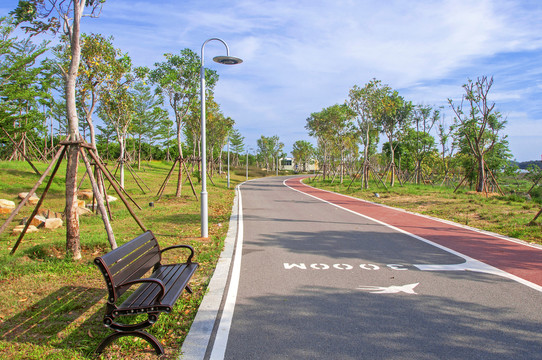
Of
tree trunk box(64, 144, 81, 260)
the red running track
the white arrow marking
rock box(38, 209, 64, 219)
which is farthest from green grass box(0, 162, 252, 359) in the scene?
the red running track

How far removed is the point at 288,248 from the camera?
25.8 ft

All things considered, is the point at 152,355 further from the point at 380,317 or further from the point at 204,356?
the point at 380,317

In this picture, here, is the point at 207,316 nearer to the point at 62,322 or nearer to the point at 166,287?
the point at 166,287

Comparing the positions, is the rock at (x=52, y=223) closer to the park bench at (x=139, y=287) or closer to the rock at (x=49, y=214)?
the rock at (x=49, y=214)

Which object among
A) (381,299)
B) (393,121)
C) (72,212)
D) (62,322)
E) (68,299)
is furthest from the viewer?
(393,121)

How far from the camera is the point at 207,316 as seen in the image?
4.23 metres

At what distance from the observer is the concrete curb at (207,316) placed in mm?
3426

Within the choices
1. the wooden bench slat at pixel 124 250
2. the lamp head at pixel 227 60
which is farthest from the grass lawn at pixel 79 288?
the lamp head at pixel 227 60

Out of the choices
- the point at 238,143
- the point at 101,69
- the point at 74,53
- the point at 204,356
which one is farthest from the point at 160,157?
the point at 204,356

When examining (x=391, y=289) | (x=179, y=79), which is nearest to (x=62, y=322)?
(x=391, y=289)

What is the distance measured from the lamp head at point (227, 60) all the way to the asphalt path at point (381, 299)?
449 cm

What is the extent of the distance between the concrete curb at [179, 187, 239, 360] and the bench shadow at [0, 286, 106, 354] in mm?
948

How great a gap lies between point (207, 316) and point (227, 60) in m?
6.76

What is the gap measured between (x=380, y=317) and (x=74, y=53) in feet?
22.1
